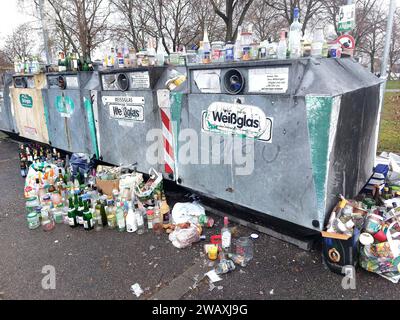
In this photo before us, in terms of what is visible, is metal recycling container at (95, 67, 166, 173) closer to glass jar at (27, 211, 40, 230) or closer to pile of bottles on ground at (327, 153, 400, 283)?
glass jar at (27, 211, 40, 230)

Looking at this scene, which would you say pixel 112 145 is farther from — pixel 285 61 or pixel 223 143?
pixel 285 61

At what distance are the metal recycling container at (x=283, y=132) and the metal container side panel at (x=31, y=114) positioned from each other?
4203mm

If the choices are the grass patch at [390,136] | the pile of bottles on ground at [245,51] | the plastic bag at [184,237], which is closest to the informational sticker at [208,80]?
the pile of bottles on ground at [245,51]

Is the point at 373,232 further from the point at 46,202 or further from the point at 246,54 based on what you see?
the point at 46,202

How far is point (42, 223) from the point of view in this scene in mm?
3680

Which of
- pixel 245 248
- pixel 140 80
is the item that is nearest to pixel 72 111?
pixel 140 80

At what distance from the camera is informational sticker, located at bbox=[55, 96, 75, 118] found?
536 centimetres

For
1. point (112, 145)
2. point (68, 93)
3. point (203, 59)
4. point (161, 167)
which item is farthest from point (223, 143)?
point (68, 93)

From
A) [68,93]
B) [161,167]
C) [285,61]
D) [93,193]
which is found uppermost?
[285,61]

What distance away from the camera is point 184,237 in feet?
10.2

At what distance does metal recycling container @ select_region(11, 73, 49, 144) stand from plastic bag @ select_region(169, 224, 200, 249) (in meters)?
4.57

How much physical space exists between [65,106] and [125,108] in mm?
1901

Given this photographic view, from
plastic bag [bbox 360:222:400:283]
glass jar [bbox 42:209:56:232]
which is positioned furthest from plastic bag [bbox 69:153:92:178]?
plastic bag [bbox 360:222:400:283]

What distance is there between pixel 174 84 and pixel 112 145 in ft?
5.59
